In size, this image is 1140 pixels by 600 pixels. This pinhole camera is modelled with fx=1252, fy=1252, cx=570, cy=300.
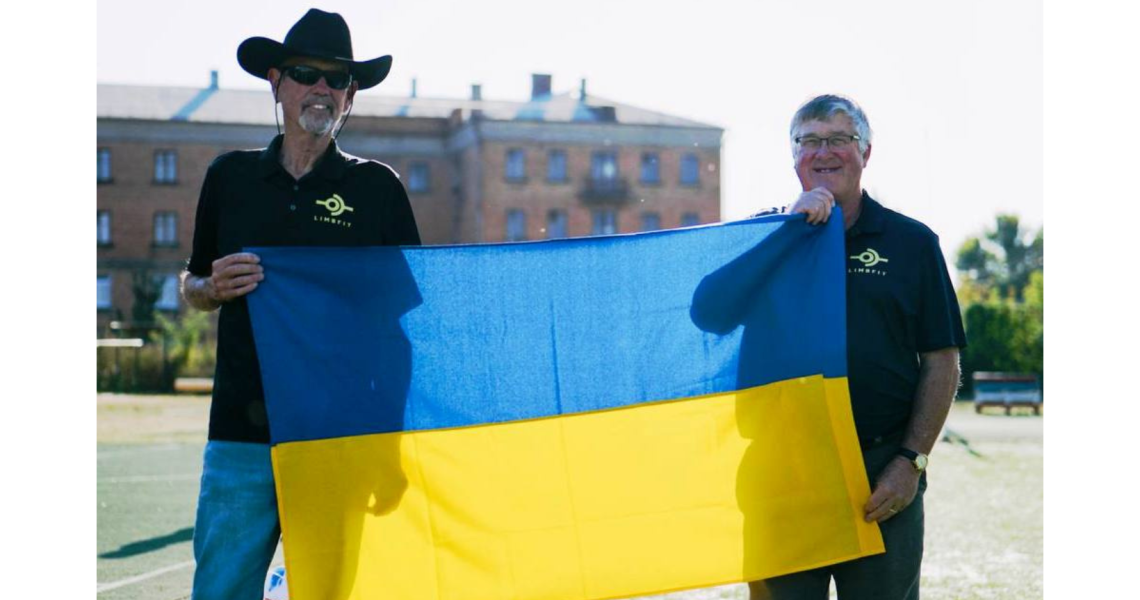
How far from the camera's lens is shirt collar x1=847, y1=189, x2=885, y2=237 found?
4137 millimetres

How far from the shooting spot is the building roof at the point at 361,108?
193 feet

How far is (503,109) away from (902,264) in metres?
60.6

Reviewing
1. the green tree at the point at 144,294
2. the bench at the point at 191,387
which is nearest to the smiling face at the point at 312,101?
the bench at the point at 191,387

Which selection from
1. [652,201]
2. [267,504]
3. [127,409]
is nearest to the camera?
[267,504]

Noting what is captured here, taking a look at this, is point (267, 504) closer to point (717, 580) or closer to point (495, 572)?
point (495, 572)

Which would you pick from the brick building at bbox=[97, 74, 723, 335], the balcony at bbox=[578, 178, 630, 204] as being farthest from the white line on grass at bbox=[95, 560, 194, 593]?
the balcony at bbox=[578, 178, 630, 204]

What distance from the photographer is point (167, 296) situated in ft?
193

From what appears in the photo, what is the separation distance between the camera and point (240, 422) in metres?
3.90

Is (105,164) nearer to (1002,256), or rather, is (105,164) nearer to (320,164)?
(320,164)

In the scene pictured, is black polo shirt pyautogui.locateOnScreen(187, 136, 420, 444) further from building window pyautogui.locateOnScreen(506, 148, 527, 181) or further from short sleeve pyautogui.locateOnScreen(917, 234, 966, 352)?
building window pyautogui.locateOnScreen(506, 148, 527, 181)

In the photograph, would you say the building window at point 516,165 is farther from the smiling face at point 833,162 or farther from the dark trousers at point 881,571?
the dark trousers at point 881,571

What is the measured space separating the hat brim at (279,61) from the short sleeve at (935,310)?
191 centimetres

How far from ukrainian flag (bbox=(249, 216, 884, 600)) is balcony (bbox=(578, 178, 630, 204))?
189 feet
